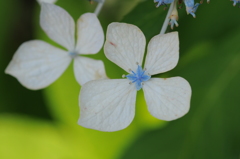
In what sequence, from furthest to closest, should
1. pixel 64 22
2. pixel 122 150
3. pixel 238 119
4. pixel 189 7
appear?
1. pixel 122 150
2. pixel 238 119
3. pixel 64 22
4. pixel 189 7

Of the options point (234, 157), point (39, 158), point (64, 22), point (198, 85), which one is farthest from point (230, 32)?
point (39, 158)

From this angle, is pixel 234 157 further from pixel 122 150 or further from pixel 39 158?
pixel 39 158

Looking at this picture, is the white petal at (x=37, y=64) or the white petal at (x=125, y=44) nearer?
the white petal at (x=125, y=44)

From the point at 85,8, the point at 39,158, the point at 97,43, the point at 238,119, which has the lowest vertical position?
the point at 39,158

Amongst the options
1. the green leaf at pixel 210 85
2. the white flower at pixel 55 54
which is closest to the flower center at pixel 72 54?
the white flower at pixel 55 54

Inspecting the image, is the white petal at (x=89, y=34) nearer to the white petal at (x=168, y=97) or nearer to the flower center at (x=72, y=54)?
the flower center at (x=72, y=54)

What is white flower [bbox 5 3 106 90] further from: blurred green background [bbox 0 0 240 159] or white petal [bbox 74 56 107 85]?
blurred green background [bbox 0 0 240 159]
